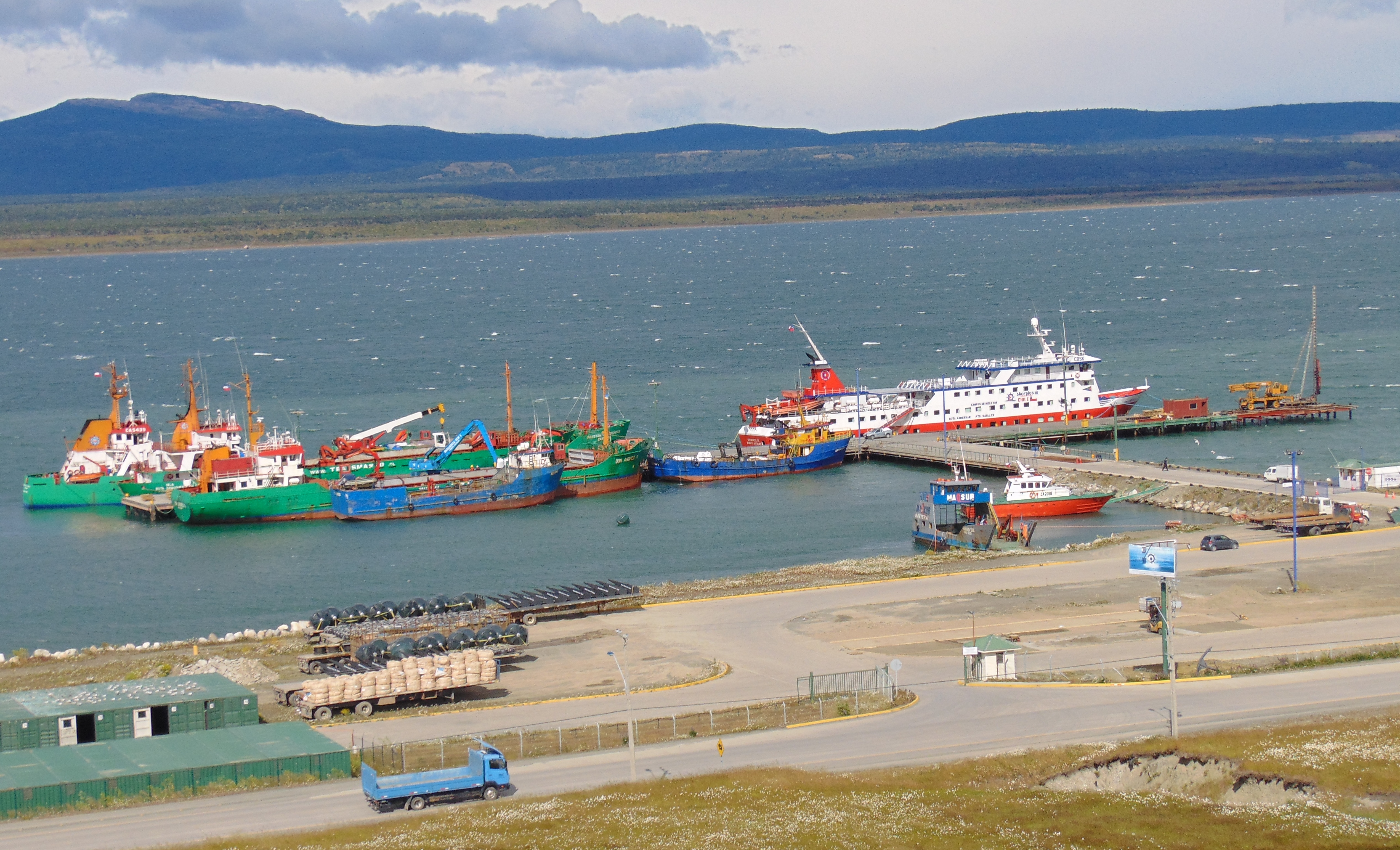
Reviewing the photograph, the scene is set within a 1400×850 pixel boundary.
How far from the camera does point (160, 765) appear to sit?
36500mm

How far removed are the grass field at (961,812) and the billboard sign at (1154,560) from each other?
29.8 feet

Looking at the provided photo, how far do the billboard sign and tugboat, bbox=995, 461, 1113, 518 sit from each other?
2617 centimetres

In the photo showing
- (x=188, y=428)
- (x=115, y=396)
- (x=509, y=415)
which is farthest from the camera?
(x=509, y=415)

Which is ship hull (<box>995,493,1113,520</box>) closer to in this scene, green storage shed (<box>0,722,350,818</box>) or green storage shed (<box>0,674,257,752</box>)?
green storage shed (<box>0,674,257,752</box>)

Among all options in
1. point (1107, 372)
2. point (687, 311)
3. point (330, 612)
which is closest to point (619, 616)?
point (330, 612)

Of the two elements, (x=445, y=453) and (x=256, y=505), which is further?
(x=445, y=453)

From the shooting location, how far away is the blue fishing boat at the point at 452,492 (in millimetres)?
80438

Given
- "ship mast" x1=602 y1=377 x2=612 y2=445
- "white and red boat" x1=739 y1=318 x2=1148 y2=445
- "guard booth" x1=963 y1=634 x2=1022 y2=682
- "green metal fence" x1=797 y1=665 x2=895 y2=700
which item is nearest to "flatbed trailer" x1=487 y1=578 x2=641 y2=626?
"green metal fence" x1=797 y1=665 x2=895 y2=700

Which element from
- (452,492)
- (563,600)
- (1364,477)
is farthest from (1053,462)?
(563,600)

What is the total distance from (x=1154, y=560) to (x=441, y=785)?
73.0 ft

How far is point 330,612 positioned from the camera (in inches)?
2057

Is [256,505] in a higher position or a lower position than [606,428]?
lower

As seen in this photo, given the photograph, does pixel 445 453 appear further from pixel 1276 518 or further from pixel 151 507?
pixel 1276 518

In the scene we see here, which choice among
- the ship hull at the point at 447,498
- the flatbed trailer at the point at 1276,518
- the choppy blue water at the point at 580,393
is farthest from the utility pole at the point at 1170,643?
the ship hull at the point at 447,498
